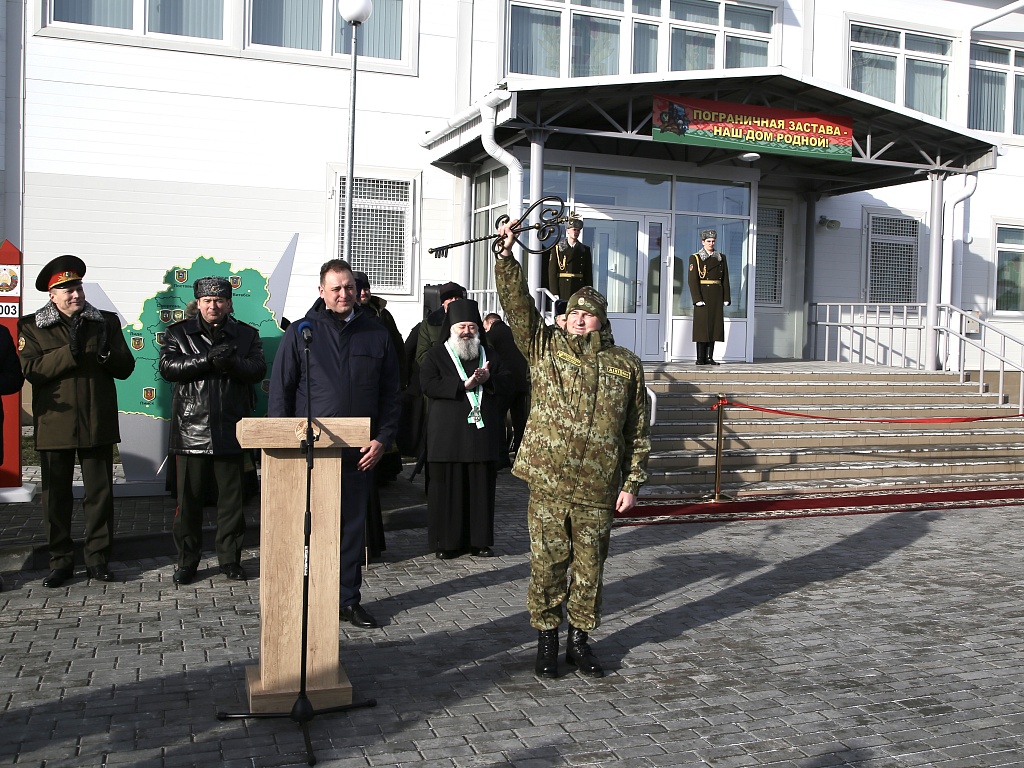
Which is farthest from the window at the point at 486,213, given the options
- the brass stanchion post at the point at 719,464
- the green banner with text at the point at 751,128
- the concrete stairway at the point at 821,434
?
the brass stanchion post at the point at 719,464

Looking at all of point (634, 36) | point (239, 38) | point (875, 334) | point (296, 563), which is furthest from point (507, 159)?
point (296, 563)

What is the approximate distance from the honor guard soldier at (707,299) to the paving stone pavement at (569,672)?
6.66 m

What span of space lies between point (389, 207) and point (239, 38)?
3.08 meters

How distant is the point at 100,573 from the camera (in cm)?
658

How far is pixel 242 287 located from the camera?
9.44 meters

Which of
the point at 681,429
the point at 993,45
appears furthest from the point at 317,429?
the point at 993,45

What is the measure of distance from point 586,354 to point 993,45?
57.0 ft

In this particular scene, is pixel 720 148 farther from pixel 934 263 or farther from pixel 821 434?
pixel 821 434

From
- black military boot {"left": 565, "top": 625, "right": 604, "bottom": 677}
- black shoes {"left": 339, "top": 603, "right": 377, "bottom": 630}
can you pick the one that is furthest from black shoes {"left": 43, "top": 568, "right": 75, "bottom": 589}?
black military boot {"left": 565, "top": 625, "right": 604, "bottom": 677}

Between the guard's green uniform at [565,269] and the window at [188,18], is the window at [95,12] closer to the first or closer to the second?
the window at [188,18]

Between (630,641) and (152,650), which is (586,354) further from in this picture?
(152,650)

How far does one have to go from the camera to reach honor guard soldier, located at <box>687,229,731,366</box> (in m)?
14.2

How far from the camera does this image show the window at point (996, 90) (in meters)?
18.7

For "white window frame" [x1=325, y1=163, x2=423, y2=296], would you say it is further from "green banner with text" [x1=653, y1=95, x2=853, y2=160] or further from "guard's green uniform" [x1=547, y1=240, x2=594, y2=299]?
"green banner with text" [x1=653, y1=95, x2=853, y2=160]
